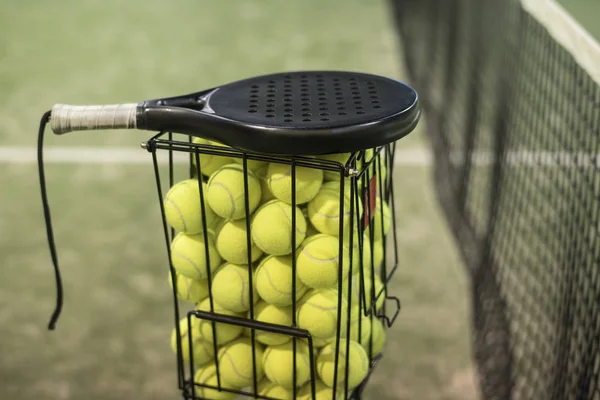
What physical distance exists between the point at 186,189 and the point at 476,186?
63.2 inches

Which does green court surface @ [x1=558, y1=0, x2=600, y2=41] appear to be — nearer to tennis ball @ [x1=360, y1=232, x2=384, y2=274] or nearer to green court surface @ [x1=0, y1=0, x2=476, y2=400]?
green court surface @ [x1=0, y1=0, x2=476, y2=400]

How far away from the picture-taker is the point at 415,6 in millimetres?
3670

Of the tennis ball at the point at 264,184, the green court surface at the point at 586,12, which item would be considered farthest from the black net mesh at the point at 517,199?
the green court surface at the point at 586,12

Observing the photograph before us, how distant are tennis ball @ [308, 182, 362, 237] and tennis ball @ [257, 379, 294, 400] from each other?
235mm

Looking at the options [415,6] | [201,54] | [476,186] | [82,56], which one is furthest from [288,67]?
[476,186]

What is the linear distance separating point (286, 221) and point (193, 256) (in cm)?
13

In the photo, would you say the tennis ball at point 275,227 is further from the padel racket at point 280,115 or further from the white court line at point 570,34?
the white court line at point 570,34

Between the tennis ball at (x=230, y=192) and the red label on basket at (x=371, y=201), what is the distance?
0.41ft

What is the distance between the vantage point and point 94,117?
0.87 m

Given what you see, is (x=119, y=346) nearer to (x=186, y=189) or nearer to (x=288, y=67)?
(x=186, y=189)

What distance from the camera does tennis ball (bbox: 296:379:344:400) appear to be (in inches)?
38.4

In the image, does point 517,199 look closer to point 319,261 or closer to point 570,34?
point 570,34

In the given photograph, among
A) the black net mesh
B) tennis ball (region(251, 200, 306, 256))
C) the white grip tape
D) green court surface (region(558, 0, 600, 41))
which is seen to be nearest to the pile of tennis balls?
tennis ball (region(251, 200, 306, 256))

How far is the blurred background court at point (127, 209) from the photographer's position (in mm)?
1711
